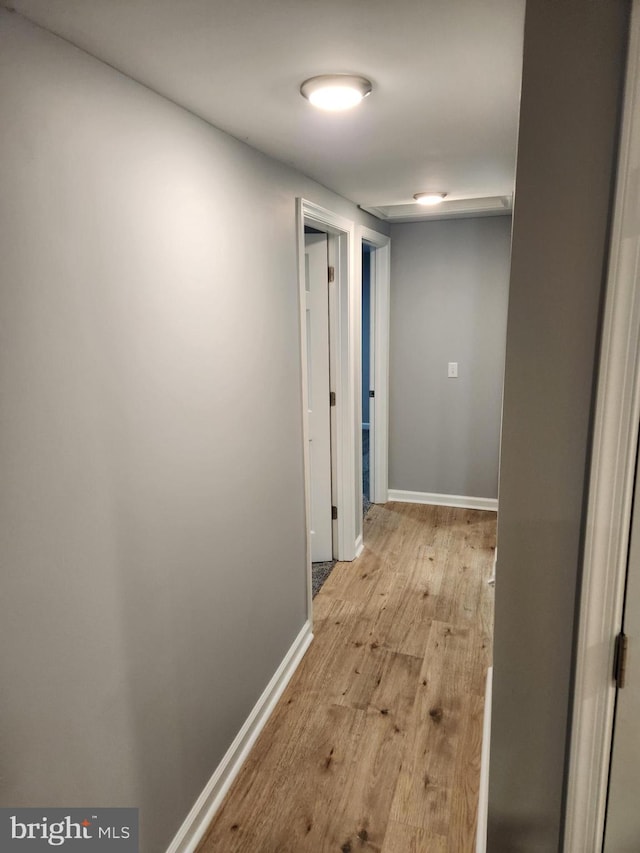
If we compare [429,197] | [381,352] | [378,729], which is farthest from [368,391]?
[378,729]

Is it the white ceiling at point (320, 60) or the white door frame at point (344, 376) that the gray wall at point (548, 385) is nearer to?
the white ceiling at point (320, 60)

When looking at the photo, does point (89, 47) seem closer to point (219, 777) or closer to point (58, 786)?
point (58, 786)

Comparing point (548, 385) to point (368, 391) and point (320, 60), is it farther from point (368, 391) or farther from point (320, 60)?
point (368, 391)

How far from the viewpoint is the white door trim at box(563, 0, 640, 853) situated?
880mm

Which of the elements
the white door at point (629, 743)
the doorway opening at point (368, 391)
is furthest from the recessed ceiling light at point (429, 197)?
the white door at point (629, 743)

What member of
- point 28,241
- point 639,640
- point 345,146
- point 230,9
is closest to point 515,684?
point 639,640

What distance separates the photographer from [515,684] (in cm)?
120

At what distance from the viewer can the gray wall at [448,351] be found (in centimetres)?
418

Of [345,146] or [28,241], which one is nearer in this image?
[28,241]

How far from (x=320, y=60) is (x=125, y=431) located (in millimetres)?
1015

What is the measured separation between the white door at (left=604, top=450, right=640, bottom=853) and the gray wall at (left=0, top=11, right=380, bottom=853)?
1.15 m

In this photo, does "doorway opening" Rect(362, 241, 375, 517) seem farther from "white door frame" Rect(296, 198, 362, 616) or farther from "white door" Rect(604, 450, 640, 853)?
"white door" Rect(604, 450, 640, 853)

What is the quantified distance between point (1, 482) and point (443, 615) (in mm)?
2552

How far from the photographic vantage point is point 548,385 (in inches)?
41.6
